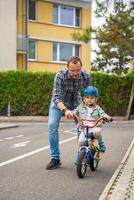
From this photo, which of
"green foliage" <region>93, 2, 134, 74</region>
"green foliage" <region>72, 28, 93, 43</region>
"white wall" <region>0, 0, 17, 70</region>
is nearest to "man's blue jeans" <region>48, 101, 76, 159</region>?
"green foliage" <region>93, 2, 134, 74</region>

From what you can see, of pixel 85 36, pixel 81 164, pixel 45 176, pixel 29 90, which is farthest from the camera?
pixel 29 90

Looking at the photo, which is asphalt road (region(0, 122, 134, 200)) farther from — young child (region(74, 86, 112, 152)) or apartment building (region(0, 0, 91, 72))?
apartment building (region(0, 0, 91, 72))

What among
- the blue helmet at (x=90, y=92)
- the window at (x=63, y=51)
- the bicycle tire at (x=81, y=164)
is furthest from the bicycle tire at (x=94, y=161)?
the window at (x=63, y=51)

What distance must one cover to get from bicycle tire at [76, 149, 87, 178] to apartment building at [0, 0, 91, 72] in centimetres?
3256

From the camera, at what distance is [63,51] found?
153 feet

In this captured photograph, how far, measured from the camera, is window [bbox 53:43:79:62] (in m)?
46.2

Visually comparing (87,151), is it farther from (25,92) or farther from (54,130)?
(25,92)

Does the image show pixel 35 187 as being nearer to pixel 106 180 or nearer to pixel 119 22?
pixel 106 180

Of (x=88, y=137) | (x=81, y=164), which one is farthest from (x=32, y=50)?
(x=81, y=164)

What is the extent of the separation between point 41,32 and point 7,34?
443cm

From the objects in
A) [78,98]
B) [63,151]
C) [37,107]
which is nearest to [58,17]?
[37,107]

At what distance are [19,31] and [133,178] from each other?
1398 inches

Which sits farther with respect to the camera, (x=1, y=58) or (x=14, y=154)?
(x=1, y=58)

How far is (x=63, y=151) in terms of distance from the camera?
13469 mm
